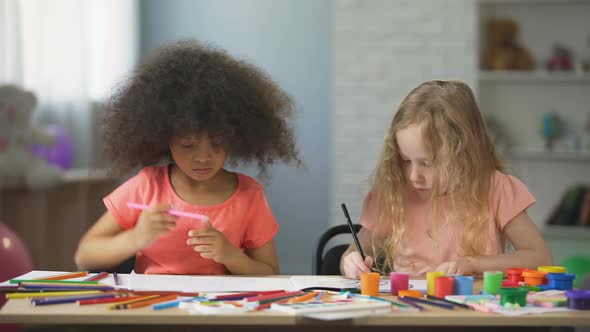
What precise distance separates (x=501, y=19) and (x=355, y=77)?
89 centimetres

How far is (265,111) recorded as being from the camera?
5.98ft

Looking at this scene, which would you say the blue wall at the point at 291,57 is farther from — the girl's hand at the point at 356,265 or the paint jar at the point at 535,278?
the paint jar at the point at 535,278

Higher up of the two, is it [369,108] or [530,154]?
[369,108]

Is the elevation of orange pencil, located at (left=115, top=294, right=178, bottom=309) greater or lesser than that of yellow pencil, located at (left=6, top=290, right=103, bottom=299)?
lesser

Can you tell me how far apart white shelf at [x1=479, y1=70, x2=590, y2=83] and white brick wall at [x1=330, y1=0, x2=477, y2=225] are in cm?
18

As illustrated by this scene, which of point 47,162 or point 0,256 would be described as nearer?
point 0,256

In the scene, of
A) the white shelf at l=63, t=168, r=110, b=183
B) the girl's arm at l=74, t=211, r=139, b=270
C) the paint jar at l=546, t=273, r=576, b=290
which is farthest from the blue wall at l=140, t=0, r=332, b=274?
the paint jar at l=546, t=273, r=576, b=290

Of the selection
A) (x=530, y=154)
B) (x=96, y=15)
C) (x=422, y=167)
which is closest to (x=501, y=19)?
(x=530, y=154)

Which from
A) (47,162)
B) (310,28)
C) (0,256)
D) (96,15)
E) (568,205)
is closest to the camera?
(0,256)

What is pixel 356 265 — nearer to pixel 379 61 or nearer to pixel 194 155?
pixel 194 155

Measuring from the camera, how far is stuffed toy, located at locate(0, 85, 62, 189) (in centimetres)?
333

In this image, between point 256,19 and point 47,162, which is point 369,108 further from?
point 47,162

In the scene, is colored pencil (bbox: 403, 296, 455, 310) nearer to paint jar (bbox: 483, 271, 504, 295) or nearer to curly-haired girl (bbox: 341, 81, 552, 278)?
paint jar (bbox: 483, 271, 504, 295)

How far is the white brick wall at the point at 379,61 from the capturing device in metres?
4.49
